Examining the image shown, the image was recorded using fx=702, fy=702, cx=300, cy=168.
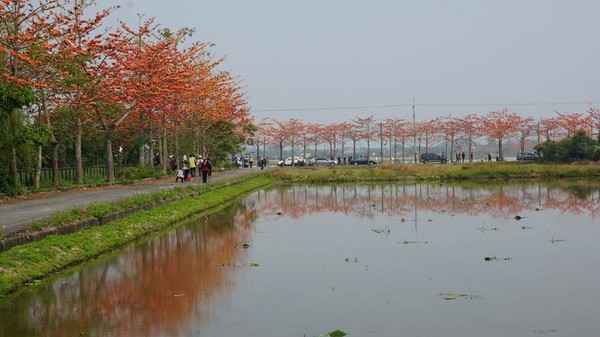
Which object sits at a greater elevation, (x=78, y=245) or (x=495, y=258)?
(x=78, y=245)

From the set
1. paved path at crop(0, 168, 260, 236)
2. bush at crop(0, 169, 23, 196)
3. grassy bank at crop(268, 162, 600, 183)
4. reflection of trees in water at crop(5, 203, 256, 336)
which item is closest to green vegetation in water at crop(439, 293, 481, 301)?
reflection of trees in water at crop(5, 203, 256, 336)

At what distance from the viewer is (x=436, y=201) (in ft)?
105

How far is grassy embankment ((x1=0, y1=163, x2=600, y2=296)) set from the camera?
44.2ft

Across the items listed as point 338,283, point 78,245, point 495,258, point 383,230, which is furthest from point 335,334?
point 383,230

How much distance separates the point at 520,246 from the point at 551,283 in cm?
497

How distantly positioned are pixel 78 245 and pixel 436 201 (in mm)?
19622

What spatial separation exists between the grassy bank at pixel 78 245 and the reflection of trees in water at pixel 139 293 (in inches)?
23.6

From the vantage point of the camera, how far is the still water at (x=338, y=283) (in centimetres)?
952

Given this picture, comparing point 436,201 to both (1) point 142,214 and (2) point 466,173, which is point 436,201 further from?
(2) point 466,173

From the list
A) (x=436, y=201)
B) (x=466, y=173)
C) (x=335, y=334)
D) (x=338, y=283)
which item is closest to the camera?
(x=335, y=334)

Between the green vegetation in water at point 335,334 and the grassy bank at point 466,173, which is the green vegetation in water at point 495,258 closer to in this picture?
the green vegetation in water at point 335,334

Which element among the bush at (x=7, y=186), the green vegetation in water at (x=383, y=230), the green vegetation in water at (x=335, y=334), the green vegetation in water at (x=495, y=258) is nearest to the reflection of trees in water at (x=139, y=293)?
the green vegetation in water at (x=335, y=334)

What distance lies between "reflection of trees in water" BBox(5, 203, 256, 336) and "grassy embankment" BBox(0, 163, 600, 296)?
2.19ft

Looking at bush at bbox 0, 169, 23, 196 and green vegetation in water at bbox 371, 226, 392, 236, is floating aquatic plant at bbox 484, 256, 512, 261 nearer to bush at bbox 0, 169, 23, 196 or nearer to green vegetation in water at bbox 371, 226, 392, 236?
green vegetation in water at bbox 371, 226, 392, 236
